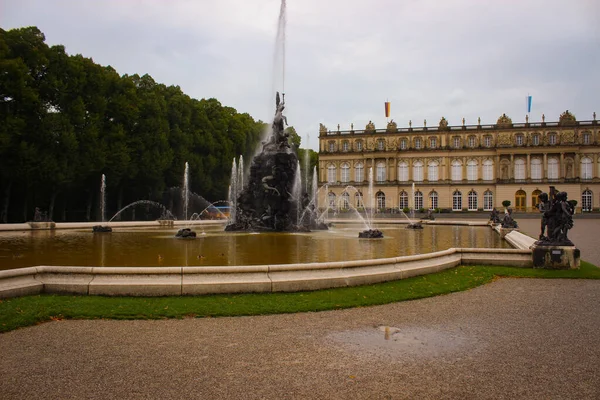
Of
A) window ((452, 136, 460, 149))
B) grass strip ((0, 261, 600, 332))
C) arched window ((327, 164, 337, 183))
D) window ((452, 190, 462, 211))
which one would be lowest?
grass strip ((0, 261, 600, 332))

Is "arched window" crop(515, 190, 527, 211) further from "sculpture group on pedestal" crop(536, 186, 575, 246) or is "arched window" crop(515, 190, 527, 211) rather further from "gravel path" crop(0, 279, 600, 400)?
"gravel path" crop(0, 279, 600, 400)

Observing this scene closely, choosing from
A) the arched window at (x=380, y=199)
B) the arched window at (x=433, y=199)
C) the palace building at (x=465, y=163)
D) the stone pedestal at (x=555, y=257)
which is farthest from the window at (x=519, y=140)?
the stone pedestal at (x=555, y=257)

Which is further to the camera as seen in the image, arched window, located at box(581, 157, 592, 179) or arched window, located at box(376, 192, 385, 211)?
arched window, located at box(376, 192, 385, 211)

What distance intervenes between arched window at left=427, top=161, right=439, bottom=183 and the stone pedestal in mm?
76571

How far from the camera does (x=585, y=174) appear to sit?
79.5 m

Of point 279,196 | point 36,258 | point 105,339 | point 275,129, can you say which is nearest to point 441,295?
point 105,339

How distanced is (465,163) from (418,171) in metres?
8.36

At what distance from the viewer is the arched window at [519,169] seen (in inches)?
3250

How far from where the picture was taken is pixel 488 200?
84.1 meters

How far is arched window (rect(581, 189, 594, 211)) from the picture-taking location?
256 ft

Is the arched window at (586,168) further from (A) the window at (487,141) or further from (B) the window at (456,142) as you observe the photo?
(B) the window at (456,142)

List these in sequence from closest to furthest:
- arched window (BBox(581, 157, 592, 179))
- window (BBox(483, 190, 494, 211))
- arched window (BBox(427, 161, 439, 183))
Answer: arched window (BBox(581, 157, 592, 179))
window (BBox(483, 190, 494, 211))
arched window (BBox(427, 161, 439, 183))

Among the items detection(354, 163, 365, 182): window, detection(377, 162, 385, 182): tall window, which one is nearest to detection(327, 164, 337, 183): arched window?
detection(354, 163, 365, 182): window

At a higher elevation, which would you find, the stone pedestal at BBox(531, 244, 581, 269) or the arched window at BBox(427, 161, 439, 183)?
the arched window at BBox(427, 161, 439, 183)
